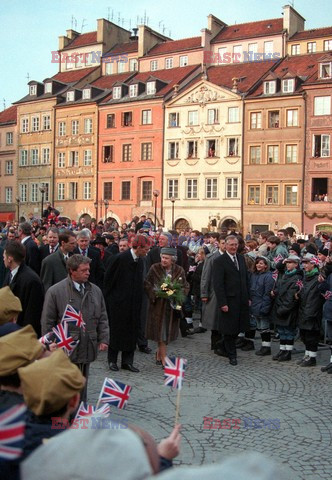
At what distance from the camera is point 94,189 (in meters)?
50.2

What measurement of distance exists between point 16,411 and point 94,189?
161ft

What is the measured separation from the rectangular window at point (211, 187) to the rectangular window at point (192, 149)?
2.39 metres

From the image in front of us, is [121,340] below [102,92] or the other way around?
below

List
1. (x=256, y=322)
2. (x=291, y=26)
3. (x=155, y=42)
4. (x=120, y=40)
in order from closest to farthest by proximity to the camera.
Result: (x=256, y=322), (x=291, y=26), (x=155, y=42), (x=120, y=40)

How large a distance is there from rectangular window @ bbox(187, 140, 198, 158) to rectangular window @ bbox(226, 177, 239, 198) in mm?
3684

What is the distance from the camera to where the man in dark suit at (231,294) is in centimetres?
936

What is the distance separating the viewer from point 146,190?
156ft

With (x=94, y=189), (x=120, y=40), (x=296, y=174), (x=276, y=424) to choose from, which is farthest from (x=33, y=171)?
(x=276, y=424)

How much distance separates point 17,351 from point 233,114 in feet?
136

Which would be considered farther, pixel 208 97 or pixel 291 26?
pixel 291 26

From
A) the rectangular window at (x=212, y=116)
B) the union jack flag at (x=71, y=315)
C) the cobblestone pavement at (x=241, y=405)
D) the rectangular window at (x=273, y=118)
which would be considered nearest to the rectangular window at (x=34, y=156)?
the rectangular window at (x=212, y=116)

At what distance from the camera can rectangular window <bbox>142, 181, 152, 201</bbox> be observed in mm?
47156

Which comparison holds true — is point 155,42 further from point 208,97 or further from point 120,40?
point 208,97

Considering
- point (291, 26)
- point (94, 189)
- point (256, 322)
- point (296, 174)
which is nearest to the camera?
point (256, 322)
